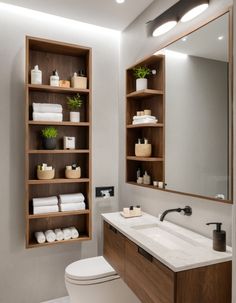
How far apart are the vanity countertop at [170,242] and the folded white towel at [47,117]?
1002 mm

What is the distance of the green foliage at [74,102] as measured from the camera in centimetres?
248

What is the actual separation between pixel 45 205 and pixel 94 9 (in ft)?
6.18

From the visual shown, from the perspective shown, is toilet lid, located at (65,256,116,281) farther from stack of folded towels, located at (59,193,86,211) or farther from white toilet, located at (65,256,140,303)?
stack of folded towels, located at (59,193,86,211)

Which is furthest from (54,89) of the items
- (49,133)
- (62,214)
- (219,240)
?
(219,240)

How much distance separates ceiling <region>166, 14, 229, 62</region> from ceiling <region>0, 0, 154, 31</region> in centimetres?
72

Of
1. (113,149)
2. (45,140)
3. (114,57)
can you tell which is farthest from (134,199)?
(114,57)

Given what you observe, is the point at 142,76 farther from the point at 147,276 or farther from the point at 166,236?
the point at 147,276

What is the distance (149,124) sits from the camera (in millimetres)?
2193

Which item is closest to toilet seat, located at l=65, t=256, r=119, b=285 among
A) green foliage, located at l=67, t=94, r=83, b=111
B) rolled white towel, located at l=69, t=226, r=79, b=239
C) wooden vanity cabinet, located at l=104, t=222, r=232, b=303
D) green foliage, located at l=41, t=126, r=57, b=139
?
rolled white towel, located at l=69, t=226, r=79, b=239


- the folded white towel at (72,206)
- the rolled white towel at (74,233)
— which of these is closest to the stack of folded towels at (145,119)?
the folded white towel at (72,206)

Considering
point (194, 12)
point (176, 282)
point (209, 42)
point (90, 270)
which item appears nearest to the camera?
point (176, 282)

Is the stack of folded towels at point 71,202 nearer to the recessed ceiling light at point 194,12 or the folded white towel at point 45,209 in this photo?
the folded white towel at point 45,209

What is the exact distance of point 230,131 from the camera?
58.1 inches

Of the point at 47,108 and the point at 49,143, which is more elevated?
the point at 47,108
